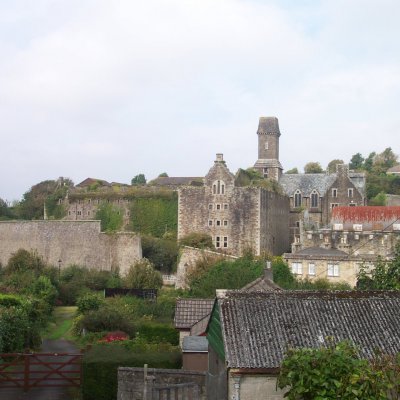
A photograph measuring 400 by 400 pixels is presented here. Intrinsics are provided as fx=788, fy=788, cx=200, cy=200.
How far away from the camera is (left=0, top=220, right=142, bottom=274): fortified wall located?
5697 cm

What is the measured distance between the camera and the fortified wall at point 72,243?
5697cm

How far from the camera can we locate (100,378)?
74.2 feet

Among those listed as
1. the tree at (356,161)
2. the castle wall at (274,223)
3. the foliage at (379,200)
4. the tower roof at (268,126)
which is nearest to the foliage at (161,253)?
the castle wall at (274,223)

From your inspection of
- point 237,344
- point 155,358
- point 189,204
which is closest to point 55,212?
point 189,204

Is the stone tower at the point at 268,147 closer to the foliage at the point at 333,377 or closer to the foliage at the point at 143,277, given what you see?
the foliage at the point at 143,277

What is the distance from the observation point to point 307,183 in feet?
232

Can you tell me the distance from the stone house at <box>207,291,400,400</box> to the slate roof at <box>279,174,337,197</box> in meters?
50.1

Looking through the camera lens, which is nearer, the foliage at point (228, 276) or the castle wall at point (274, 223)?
the foliage at point (228, 276)

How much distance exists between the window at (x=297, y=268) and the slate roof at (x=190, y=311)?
22075 millimetres

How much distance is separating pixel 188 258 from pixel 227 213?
5.61m

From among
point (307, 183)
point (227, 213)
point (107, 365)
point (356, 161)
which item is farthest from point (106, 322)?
point (356, 161)

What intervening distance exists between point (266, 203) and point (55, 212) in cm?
1860

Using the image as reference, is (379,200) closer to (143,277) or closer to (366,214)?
(366,214)

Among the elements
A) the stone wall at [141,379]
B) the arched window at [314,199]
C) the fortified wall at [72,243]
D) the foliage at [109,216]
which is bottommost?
the stone wall at [141,379]
